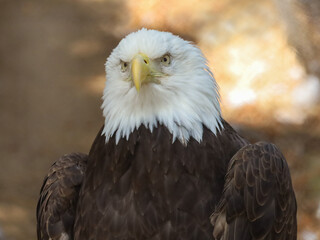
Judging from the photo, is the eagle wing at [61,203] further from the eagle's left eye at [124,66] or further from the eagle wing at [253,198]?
the eagle wing at [253,198]

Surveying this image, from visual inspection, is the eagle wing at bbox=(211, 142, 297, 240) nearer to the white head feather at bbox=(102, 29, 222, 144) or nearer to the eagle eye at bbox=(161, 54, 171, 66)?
the white head feather at bbox=(102, 29, 222, 144)

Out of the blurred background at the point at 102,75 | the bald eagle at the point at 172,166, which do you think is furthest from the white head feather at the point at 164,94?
the blurred background at the point at 102,75

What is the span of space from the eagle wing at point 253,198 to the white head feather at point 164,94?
251 millimetres

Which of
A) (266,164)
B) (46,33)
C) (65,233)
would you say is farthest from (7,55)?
(266,164)

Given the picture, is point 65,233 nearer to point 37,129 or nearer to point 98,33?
point 37,129

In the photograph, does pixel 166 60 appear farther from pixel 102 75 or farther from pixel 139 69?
pixel 102 75

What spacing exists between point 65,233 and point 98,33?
403 centimetres

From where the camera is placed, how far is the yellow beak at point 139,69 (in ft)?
8.02

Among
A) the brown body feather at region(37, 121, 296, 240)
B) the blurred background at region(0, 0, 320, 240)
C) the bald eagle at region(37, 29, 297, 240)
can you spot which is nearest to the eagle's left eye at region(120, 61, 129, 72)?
the bald eagle at region(37, 29, 297, 240)

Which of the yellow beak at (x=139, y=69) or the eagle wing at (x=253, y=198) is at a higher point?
the yellow beak at (x=139, y=69)

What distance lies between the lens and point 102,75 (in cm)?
632

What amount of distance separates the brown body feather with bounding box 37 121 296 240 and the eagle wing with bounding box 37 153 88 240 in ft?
0.55

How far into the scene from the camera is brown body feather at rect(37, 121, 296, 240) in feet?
8.34

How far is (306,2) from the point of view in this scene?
17.2ft
